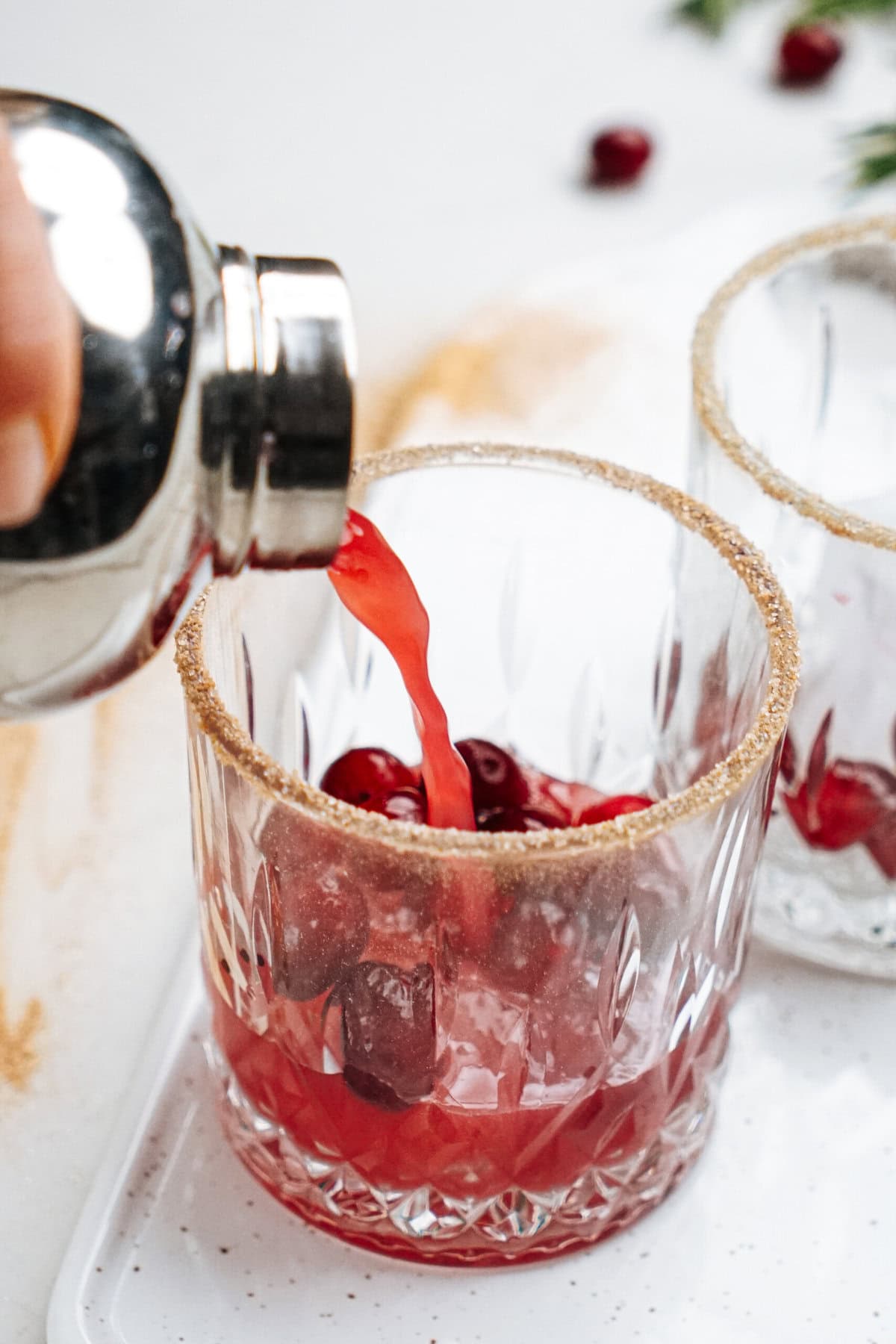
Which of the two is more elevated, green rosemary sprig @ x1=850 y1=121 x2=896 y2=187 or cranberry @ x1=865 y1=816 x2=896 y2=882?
green rosemary sprig @ x1=850 y1=121 x2=896 y2=187

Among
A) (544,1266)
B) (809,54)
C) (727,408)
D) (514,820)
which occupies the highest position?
(809,54)

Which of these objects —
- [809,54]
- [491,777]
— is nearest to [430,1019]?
[491,777]

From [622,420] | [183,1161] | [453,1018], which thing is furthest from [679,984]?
[622,420]

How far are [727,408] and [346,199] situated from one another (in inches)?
19.8

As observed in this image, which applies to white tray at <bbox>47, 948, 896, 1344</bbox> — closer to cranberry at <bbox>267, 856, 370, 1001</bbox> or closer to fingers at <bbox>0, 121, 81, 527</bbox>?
cranberry at <bbox>267, 856, 370, 1001</bbox>

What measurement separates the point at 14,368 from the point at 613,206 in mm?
744

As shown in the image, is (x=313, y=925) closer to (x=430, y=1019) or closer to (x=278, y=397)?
(x=430, y=1019)

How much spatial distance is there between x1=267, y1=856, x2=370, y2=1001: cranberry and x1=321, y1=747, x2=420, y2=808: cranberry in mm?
76

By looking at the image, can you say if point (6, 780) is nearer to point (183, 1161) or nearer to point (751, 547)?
point (183, 1161)

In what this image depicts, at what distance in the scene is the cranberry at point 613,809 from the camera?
46cm

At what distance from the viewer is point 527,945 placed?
15.7 inches

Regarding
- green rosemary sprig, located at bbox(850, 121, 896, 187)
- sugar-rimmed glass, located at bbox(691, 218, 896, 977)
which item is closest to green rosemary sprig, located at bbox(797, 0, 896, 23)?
green rosemary sprig, located at bbox(850, 121, 896, 187)

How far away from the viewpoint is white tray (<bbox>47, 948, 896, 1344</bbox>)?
1.46ft

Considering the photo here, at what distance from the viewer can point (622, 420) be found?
788mm
